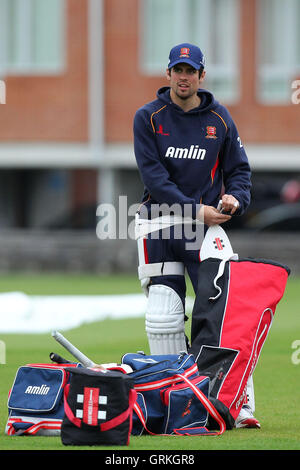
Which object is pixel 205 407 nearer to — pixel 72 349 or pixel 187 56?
pixel 72 349

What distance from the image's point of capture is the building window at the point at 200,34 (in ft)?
76.6

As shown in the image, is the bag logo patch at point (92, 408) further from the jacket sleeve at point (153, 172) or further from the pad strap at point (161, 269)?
the jacket sleeve at point (153, 172)

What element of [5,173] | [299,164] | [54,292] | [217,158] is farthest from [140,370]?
[5,173]

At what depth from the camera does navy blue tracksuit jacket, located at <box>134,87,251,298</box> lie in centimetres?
698

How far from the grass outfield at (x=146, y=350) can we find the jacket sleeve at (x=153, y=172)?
1.39 m

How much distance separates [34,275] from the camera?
19.9 meters

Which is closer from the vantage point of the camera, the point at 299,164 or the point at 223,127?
the point at 223,127

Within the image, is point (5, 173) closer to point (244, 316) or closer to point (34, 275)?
point (34, 275)

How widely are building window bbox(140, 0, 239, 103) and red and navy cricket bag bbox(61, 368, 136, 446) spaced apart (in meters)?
17.9

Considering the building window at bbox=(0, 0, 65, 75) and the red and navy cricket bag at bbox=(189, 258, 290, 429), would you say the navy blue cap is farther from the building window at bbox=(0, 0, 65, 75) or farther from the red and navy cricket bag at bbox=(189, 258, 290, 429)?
the building window at bbox=(0, 0, 65, 75)

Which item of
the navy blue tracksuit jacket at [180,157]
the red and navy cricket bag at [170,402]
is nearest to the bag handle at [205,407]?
the red and navy cricket bag at [170,402]

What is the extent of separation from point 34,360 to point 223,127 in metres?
3.23

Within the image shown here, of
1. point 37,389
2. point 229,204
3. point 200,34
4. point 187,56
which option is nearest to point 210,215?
point 229,204
